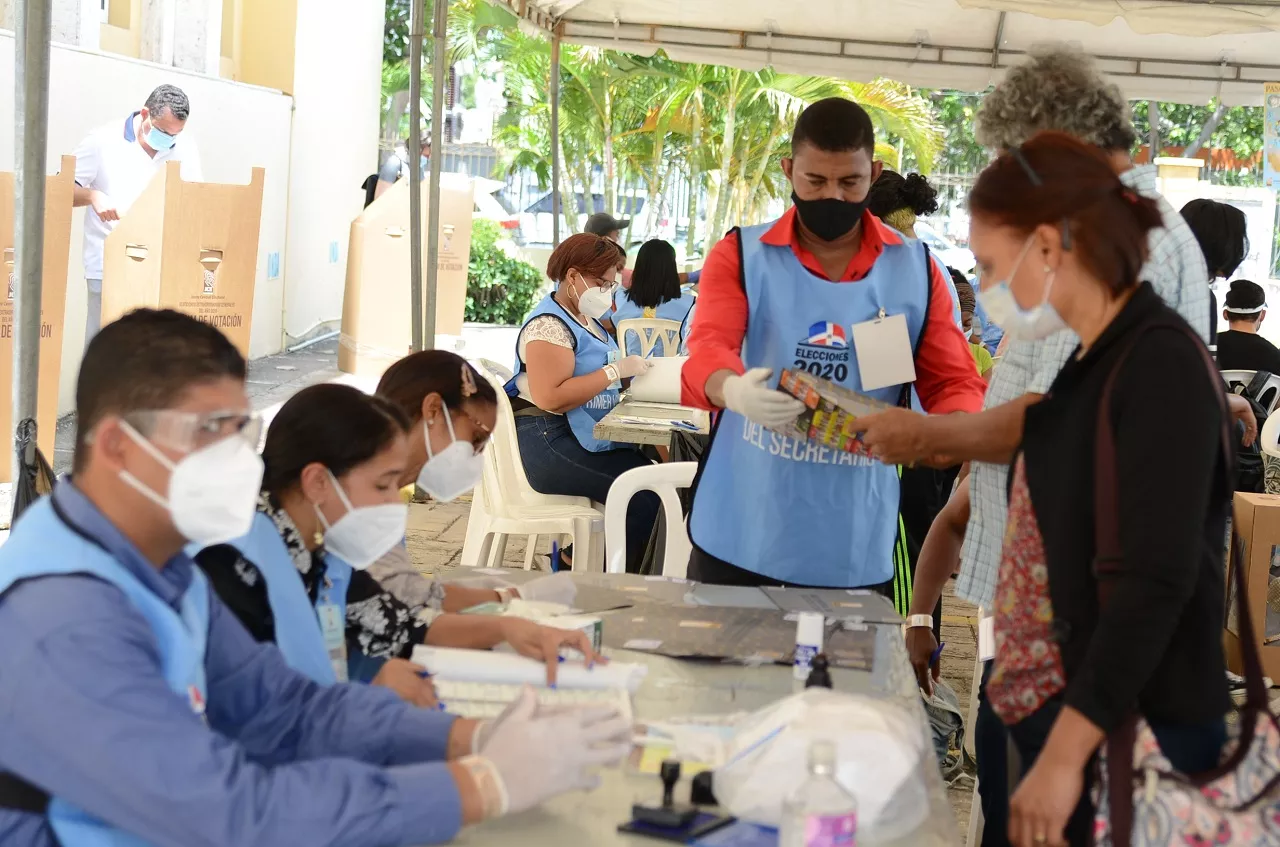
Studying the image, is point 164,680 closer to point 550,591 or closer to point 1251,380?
point 550,591

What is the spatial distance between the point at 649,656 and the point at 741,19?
5655mm

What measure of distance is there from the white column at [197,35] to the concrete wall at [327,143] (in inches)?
32.4

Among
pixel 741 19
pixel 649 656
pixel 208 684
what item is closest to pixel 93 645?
pixel 208 684

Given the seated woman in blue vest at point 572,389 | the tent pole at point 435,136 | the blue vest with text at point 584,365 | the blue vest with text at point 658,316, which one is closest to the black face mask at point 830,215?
the seated woman in blue vest at point 572,389

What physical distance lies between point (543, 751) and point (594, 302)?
3644 millimetres

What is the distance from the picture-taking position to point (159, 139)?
23.8 ft

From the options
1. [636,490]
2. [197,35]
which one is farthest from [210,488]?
[197,35]

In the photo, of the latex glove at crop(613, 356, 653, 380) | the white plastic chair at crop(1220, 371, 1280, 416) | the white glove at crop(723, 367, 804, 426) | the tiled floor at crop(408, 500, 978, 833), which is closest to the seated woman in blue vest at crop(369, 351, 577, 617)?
the white glove at crop(723, 367, 804, 426)

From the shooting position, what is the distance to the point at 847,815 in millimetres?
1379

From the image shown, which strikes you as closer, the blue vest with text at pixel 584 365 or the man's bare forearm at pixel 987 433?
the man's bare forearm at pixel 987 433

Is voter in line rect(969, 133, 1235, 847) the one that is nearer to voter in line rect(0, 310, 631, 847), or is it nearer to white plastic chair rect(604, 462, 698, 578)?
voter in line rect(0, 310, 631, 847)

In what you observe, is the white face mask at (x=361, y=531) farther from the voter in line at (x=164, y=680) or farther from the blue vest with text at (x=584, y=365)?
the blue vest with text at (x=584, y=365)

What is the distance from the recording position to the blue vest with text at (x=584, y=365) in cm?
477

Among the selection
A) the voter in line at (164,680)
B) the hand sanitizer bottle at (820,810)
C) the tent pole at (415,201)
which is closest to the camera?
the voter in line at (164,680)
